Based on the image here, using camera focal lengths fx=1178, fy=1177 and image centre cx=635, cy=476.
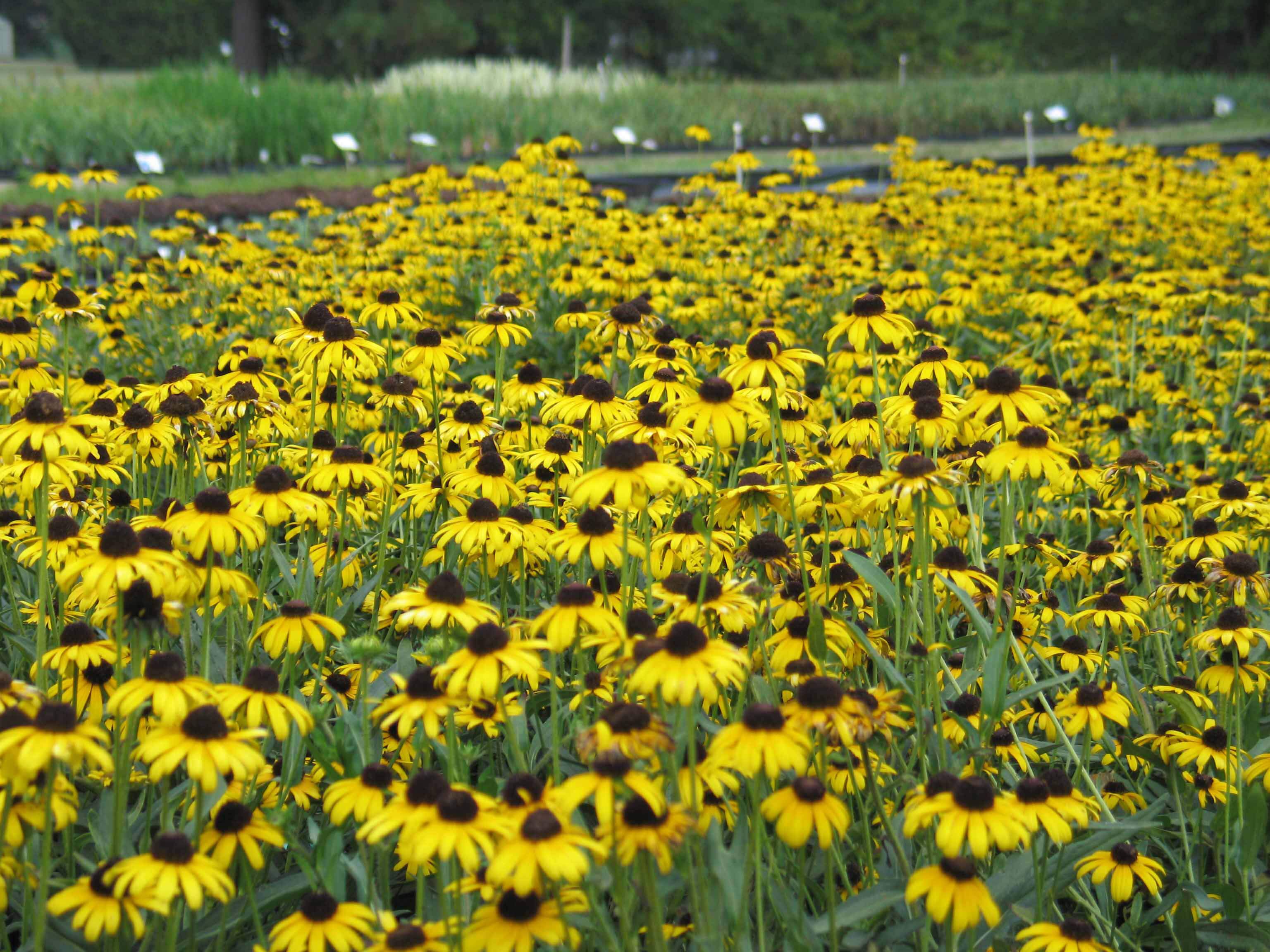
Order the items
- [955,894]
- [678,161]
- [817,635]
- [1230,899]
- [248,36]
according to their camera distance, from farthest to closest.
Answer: [248,36] < [678,161] < [1230,899] < [817,635] < [955,894]

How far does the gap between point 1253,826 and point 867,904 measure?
0.76m

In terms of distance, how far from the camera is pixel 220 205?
10477 millimetres

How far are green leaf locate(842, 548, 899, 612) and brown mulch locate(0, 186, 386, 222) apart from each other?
830cm

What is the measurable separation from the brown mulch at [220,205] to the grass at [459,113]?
272 cm

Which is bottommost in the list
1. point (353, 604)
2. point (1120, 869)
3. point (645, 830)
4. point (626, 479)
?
point (1120, 869)

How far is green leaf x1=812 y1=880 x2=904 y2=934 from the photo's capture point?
2086 mm

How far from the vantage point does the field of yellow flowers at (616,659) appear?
1.88 meters

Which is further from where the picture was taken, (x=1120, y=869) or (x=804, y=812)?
(x=1120, y=869)

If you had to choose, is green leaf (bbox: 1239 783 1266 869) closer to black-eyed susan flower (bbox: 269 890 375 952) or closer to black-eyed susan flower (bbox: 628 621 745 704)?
black-eyed susan flower (bbox: 628 621 745 704)

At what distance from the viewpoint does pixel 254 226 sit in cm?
817

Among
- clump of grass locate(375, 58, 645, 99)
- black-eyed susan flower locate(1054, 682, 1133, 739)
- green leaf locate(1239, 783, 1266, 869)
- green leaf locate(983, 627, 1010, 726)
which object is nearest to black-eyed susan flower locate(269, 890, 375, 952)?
green leaf locate(983, 627, 1010, 726)

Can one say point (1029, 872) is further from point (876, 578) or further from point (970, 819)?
point (876, 578)

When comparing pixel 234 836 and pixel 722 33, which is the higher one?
pixel 722 33

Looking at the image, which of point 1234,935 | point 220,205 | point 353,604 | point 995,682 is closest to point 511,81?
point 220,205
